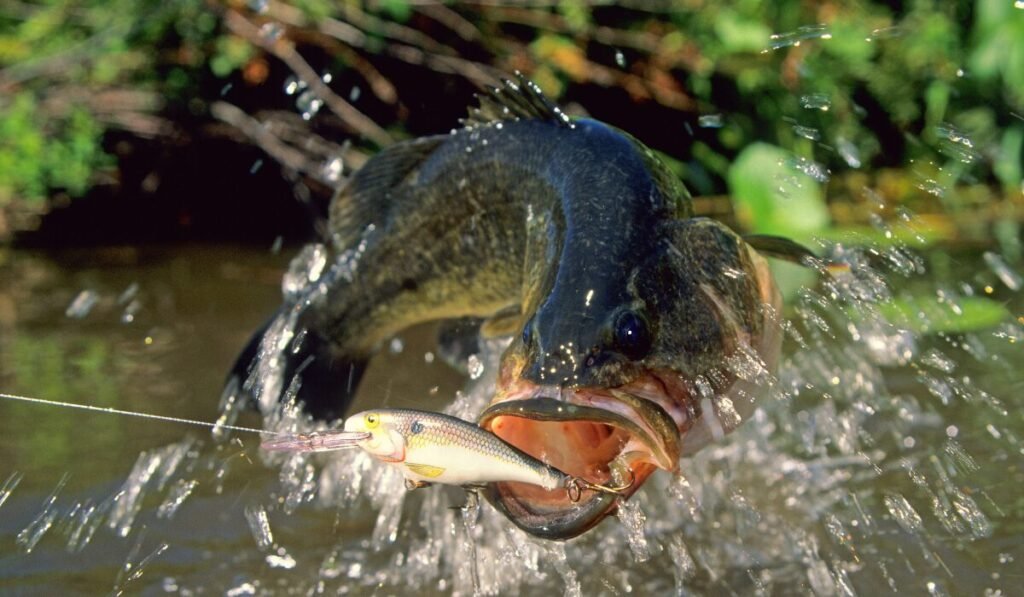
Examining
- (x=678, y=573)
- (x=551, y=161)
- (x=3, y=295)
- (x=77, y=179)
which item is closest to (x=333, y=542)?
(x=678, y=573)

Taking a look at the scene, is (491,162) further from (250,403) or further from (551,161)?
(250,403)

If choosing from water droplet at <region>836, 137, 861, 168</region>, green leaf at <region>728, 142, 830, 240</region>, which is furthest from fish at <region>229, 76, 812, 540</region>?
green leaf at <region>728, 142, 830, 240</region>

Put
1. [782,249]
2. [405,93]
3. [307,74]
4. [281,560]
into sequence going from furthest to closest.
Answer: [405,93] < [307,74] < [281,560] < [782,249]

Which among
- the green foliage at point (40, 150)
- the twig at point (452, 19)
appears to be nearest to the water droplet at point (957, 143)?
the twig at point (452, 19)

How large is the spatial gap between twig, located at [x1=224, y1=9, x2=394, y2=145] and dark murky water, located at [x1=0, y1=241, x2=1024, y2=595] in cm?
233

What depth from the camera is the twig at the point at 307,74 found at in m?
6.66

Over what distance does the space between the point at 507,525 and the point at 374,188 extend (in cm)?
101

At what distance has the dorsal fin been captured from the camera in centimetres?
323

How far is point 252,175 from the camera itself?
7727 mm

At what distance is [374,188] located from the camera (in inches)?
130

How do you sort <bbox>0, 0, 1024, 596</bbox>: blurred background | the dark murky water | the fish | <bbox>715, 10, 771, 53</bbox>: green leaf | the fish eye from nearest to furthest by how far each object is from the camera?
1. the fish
2. the fish eye
3. the dark murky water
4. <bbox>0, 0, 1024, 596</bbox>: blurred background
5. <bbox>715, 10, 771, 53</bbox>: green leaf

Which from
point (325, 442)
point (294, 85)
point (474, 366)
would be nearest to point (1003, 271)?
point (474, 366)

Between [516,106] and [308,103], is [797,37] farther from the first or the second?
[308,103]

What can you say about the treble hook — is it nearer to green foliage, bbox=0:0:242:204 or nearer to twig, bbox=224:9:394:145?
twig, bbox=224:9:394:145
